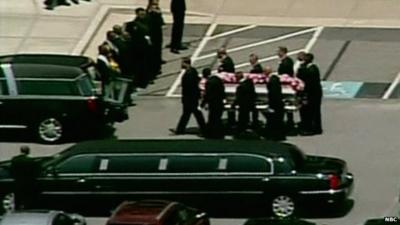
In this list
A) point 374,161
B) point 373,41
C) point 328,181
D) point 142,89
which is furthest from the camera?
point 373,41

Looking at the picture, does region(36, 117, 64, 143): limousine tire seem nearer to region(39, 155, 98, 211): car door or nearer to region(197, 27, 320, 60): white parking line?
region(39, 155, 98, 211): car door

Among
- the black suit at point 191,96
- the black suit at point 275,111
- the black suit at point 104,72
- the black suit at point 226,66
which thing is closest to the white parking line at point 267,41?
the black suit at point 226,66

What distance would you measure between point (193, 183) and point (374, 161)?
15.8 ft

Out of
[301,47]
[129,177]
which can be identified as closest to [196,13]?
[301,47]

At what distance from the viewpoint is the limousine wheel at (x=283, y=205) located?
2653 cm

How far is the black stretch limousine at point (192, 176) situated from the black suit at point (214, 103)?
3.79 meters

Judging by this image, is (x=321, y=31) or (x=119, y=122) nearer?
(x=119, y=122)

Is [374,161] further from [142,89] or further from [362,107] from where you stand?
[142,89]

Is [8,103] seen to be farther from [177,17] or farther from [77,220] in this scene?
[77,220]

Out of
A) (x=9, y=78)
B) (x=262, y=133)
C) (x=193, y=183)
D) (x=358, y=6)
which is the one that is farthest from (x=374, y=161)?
(x=358, y=6)

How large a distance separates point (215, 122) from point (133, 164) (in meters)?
4.68

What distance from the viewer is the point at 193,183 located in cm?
2667

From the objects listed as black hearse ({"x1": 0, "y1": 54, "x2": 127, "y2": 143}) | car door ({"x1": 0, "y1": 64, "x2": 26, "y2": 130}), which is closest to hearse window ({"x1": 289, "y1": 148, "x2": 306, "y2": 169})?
black hearse ({"x1": 0, "y1": 54, "x2": 127, "y2": 143})

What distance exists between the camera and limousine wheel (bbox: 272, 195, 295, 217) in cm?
2653
